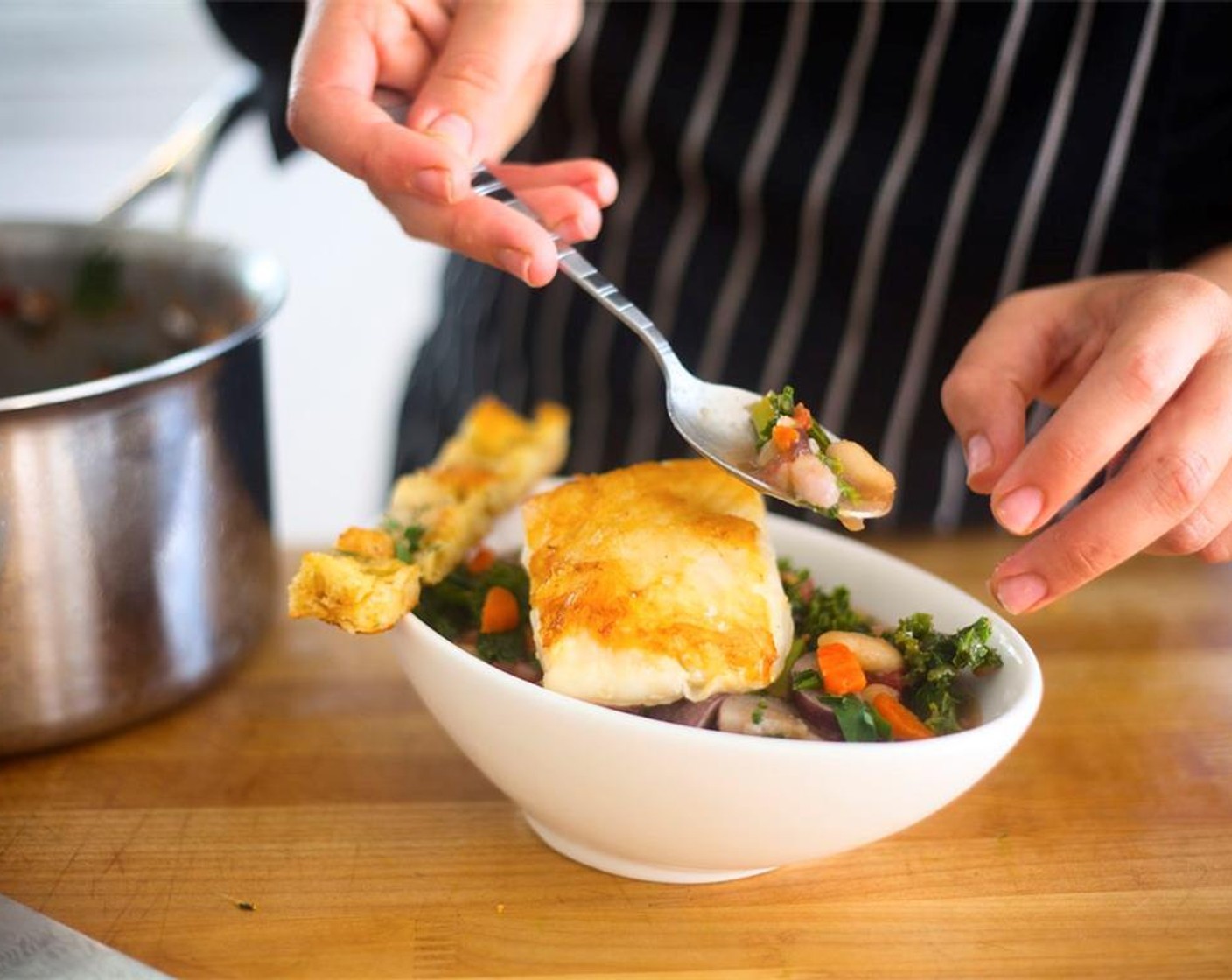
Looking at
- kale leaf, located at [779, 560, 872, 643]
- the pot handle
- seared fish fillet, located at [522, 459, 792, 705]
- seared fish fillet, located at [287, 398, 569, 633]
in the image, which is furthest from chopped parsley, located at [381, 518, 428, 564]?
the pot handle

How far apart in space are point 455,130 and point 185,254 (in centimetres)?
58

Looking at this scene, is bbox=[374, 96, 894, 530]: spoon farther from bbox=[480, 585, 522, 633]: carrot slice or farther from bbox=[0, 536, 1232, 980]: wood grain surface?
bbox=[0, 536, 1232, 980]: wood grain surface

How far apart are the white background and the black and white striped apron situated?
1.77 m

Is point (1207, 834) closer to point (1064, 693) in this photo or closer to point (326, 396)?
point (1064, 693)

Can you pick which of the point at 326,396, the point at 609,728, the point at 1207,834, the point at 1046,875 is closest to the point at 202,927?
the point at 609,728

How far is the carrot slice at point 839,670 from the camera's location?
1155 millimetres

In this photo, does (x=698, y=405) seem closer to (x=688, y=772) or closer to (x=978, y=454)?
(x=978, y=454)

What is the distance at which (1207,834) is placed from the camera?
1.30 metres

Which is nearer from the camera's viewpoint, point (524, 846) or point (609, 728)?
point (609, 728)

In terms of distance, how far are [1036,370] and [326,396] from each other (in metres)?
3.16

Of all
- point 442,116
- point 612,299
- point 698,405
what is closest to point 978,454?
point 698,405

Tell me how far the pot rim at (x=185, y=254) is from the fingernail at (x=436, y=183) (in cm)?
29

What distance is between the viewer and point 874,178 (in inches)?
71.9

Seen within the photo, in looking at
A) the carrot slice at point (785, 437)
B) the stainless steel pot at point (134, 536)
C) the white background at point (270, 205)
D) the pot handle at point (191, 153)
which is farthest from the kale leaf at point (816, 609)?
the white background at point (270, 205)
